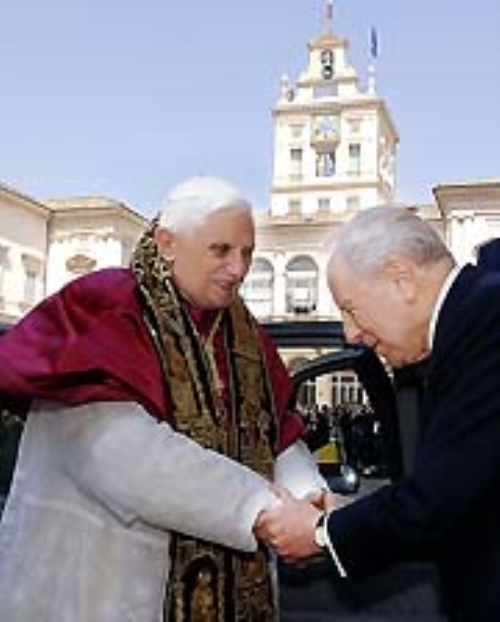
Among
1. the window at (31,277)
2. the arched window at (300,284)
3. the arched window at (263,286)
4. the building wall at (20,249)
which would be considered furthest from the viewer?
the arched window at (263,286)

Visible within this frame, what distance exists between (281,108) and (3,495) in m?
84.9

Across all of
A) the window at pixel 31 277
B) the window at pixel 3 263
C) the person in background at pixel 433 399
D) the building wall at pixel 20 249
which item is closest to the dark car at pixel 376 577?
the person in background at pixel 433 399

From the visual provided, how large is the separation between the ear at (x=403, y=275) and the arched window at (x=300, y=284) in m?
60.9

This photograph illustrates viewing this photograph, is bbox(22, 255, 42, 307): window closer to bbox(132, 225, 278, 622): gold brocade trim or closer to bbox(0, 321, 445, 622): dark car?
bbox(0, 321, 445, 622): dark car

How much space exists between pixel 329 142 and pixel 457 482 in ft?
279

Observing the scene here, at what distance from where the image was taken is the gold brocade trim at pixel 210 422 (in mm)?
2803

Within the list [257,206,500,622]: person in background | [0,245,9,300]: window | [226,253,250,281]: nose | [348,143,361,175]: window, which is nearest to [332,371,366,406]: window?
[226,253,250,281]: nose

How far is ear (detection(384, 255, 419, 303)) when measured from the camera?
2.15 meters

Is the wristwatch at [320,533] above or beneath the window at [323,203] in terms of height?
beneath

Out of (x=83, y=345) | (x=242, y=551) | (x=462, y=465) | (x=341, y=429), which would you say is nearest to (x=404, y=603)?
(x=341, y=429)

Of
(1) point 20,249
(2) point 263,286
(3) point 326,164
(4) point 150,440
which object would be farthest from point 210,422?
(3) point 326,164

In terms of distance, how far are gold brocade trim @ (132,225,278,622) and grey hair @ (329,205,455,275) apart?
0.70 m

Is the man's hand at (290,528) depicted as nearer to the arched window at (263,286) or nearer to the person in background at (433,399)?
the person in background at (433,399)

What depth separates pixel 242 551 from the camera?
2783 millimetres
